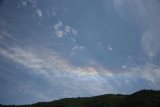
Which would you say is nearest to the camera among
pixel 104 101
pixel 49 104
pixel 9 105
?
pixel 104 101

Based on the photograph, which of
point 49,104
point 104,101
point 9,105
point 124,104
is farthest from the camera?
point 9,105

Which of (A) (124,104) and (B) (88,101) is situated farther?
(B) (88,101)

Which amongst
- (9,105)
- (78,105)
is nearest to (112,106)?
(78,105)

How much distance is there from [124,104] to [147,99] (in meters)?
4.69

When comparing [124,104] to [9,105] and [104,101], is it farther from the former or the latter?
[9,105]

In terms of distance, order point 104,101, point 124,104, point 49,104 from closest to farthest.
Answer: point 124,104 < point 104,101 < point 49,104

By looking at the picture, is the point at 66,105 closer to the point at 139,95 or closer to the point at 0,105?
the point at 139,95

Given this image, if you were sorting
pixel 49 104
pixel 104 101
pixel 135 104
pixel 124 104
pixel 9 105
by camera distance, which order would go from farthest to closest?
1. pixel 9 105
2. pixel 49 104
3. pixel 104 101
4. pixel 124 104
5. pixel 135 104

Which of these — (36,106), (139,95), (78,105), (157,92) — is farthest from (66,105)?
(157,92)

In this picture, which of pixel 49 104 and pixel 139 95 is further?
pixel 49 104

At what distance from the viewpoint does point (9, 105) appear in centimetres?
6256

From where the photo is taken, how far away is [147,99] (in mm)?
41688

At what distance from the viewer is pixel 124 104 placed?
145ft

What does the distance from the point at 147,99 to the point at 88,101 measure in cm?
1586
